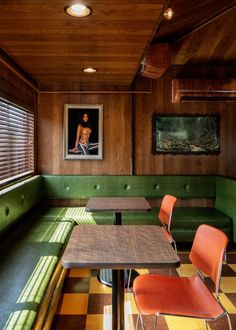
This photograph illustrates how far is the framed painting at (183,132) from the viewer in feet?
14.9

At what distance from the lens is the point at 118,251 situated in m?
1.73

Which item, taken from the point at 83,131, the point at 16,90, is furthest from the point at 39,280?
the point at 83,131

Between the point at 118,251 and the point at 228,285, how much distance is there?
5.68ft

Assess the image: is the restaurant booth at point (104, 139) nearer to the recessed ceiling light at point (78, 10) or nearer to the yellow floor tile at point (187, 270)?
the recessed ceiling light at point (78, 10)

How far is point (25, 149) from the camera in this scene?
13.3 ft

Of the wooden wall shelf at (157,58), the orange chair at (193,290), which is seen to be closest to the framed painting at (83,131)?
the wooden wall shelf at (157,58)

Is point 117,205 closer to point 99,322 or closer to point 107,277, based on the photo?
point 107,277

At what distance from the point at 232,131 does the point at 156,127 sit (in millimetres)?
1132

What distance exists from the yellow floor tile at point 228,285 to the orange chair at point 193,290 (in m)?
1.07

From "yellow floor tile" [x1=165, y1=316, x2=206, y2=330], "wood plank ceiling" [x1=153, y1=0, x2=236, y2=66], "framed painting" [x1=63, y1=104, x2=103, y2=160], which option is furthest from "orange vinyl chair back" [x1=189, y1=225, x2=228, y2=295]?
"framed painting" [x1=63, y1=104, x2=103, y2=160]

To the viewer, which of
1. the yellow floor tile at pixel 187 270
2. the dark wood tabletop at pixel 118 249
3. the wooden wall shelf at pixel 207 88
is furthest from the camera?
the wooden wall shelf at pixel 207 88

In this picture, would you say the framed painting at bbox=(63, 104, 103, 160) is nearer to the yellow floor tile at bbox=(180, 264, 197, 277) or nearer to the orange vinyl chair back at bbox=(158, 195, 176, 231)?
the orange vinyl chair back at bbox=(158, 195, 176, 231)

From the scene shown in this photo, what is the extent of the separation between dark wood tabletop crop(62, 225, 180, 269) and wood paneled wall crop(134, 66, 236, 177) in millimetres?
2386

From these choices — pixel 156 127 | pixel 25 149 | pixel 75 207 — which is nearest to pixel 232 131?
pixel 156 127
